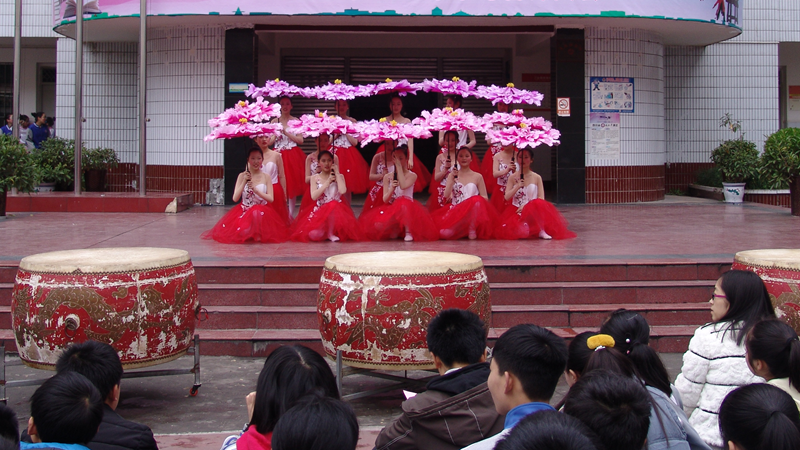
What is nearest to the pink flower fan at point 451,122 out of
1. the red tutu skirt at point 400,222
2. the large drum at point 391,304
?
the red tutu skirt at point 400,222

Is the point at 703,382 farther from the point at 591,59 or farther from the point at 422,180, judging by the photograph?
the point at 591,59

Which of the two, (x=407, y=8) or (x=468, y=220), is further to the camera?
(x=407, y=8)

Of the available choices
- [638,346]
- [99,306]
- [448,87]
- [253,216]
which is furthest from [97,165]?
[638,346]

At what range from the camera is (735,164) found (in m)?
13.9

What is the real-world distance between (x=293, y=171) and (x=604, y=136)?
5.56 metres

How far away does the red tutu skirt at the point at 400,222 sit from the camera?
344 inches

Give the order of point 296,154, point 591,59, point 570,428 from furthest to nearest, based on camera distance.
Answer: point 591,59
point 296,154
point 570,428

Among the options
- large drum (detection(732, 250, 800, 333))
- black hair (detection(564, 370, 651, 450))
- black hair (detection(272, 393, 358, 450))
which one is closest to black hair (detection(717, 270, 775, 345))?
large drum (detection(732, 250, 800, 333))

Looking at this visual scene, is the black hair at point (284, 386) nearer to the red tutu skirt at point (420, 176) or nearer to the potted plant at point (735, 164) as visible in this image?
the red tutu skirt at point (420, 176)

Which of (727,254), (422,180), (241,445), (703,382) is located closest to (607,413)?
(241,445)

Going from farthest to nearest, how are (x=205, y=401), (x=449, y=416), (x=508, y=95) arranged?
(x=508, y=95) → (x=205, y=401) → (x=449, y=416)

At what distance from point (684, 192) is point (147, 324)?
1302 cm

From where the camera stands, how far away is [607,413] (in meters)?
2.37

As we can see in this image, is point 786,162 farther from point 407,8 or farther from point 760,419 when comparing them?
point 760,419
